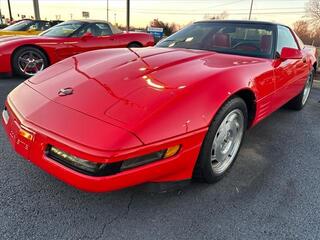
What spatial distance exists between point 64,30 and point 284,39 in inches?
190

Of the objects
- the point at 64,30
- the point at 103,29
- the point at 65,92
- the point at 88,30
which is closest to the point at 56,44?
the point at 64,30

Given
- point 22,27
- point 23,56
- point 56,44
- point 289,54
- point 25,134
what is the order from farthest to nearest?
point 22,27 → point 56,44 → point 23,56 → point 289,54 → point 25,134

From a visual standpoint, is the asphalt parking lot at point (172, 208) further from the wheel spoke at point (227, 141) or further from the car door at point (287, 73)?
the car door at point (287, 73)

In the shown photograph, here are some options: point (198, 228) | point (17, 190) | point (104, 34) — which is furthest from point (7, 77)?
point (198, 228)

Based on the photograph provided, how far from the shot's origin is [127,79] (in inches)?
81.9

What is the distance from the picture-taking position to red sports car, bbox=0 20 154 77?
17.7 ft

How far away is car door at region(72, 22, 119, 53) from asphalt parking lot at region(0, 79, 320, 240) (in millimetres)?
4282

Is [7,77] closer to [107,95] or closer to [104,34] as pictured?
[104,34]

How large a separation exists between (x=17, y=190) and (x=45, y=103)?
0.67 m

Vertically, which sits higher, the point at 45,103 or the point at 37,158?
the point at 45,103

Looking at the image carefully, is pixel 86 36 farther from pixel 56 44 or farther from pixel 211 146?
pixel 211 146

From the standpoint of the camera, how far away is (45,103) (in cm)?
192

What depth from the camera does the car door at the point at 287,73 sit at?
2.96m

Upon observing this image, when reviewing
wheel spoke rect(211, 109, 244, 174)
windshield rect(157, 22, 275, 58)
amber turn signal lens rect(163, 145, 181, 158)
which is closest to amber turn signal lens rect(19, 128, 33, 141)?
amber turn signal lens rect(163, 145, 181, 158)
